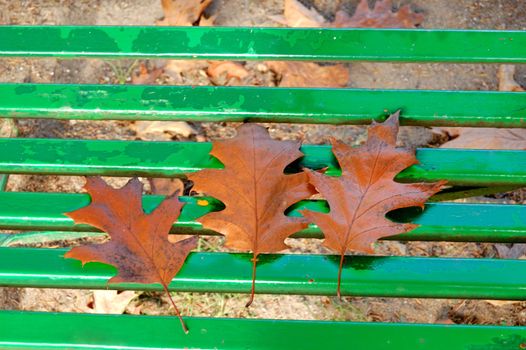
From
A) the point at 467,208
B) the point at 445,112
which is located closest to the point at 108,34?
the point at 445,112

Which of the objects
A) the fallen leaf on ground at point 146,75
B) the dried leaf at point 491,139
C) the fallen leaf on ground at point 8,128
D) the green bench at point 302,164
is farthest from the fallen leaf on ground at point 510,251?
the fallen leaf on ground at point 8,128

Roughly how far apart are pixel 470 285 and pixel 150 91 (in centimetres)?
74

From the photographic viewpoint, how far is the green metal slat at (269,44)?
152cm

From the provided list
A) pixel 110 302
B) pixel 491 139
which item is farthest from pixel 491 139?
pixel 110 302

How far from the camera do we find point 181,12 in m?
2.54

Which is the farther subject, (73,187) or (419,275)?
(73,187)

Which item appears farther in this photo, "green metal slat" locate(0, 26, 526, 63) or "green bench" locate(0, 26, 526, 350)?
"green metal slat" locate(0, 26, 526, 63)

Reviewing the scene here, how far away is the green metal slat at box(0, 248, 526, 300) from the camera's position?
1.36 metres

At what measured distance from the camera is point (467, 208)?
1419mm

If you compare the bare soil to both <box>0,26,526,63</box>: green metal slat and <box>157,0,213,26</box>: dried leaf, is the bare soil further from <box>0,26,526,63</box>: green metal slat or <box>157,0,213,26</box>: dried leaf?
<box>0,26,526,63</box>: green metal slat

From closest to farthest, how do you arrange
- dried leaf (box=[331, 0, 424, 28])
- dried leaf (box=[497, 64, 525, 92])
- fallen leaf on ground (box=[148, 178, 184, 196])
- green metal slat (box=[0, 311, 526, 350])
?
green metal slat (box=[0, 311, 526, 350]) < fallen leaf on ground (box=[148, 178, 184, 196]) < dried leaf (box=[497, 64, 525, 92]) < dried leaf (box=[331, 0, 424, 28])

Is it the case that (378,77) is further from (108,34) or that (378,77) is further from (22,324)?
(22,324)

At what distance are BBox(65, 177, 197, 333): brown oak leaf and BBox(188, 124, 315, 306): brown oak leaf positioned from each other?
7 centimetres

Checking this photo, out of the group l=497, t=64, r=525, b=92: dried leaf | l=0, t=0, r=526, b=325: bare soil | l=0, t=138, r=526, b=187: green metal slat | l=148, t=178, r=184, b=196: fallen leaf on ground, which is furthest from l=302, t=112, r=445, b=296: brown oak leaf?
l=497, t=64, r=525, b=92: dried leaf
